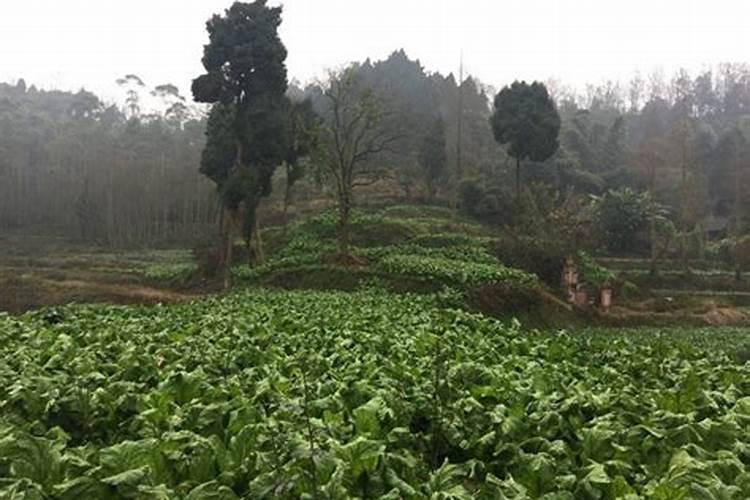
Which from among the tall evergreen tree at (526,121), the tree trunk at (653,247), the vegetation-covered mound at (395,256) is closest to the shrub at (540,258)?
the vegetation-covered mound at (395,256)

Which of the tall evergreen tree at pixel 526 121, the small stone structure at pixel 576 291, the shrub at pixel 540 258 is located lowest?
the small stone structure at pixel 576 291

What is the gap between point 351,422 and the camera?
4949mm

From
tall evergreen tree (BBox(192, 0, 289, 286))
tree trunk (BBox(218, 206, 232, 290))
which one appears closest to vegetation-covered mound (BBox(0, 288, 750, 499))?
tree trunk (BBox(218, 206, 232, 290))

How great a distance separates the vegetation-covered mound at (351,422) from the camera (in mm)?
3658

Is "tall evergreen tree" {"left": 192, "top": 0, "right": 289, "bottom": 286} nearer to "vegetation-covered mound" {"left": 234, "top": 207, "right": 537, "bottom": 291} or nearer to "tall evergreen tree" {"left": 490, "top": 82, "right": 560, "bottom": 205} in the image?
"vegetation-covered mound" {"left": 234, "top": 207, "right": 537, "bottom": 291}

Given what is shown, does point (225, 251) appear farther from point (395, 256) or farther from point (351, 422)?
point (351, 422)

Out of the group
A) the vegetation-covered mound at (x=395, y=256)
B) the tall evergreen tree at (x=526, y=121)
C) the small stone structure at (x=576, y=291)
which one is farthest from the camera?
the tall evergreen tree at (x=526, y=121)

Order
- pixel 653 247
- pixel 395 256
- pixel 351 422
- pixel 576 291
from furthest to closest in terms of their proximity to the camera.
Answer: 1. pixel 653 247
2. pixel 395 256
3. pixel 576 291
4. pixel 351 422

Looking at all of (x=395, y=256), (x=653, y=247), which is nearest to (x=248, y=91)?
(x=395, y=256)

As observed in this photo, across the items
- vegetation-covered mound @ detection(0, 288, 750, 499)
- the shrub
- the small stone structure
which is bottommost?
the small stone structure

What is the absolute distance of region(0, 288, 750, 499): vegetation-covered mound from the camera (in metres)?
3.66

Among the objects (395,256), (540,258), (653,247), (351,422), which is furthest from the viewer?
(653,247)

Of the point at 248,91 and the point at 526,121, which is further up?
the point at 248,91

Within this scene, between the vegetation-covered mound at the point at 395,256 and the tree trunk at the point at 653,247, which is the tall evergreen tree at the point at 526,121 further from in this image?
the tree trunk at the point at 653,247
